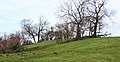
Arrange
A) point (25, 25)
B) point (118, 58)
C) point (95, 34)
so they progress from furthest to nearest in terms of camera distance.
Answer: point (25, 25) → point (95, 34) → point (118, 58)

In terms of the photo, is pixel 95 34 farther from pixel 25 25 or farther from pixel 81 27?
pixel 25 25

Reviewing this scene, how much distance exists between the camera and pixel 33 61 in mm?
29078

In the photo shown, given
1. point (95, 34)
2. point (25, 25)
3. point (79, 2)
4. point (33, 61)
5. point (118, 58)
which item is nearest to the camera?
point (33, 61)

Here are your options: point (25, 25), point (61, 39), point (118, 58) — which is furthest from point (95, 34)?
point (25, 25)

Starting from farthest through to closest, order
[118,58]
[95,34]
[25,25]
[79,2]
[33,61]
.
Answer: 1. [25,25]
2. [79,2]
3. [95,34]
4. [118,58]
5. [33,61]

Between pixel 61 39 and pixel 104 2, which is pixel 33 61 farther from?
pixel 104 2

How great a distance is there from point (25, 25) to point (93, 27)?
49884 millimetres

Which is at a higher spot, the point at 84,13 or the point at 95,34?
the point at 84,13

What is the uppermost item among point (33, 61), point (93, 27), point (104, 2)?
point (104, 2)

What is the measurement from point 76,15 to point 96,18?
663 centimetres

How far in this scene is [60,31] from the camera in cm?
7969

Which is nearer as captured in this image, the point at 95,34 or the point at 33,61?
the point at 33,61

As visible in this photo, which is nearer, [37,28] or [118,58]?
[118,58]

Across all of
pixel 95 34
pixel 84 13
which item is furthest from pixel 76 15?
pixel 95 34
